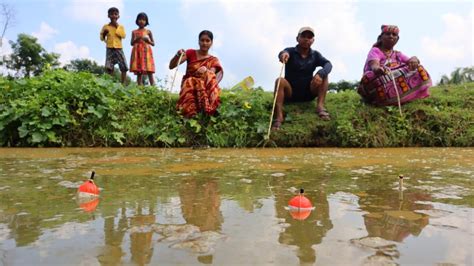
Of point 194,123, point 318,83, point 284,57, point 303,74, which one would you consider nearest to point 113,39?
point 194,123

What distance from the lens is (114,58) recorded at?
7211 mm

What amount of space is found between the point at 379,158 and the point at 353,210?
84.1 inches

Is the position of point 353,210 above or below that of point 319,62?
below

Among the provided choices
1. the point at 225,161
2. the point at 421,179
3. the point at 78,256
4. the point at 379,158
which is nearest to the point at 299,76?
the point at 379,158

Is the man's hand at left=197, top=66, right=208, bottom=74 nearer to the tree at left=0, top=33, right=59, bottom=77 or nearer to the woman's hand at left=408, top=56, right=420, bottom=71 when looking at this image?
the woman's hand at left=408, top=56, right=420, bottom=71

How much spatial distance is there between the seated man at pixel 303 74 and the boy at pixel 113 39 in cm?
317

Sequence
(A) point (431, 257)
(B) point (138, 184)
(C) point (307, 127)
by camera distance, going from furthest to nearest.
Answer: (C) point (307, 127) → (B) point (138, 184) → (A) point (431, 257)

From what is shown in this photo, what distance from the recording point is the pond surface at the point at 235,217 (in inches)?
47.3

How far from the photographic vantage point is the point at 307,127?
5.28 metres

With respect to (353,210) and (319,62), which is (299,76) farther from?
(353,210)

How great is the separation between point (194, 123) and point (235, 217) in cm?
369

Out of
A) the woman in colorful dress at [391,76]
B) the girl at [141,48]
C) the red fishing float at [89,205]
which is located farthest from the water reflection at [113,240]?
the girl at [141,48]

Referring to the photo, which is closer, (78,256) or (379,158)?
(78,256)

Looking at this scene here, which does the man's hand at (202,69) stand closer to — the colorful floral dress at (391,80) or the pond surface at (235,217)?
the colorful floral dress at (391,80)
